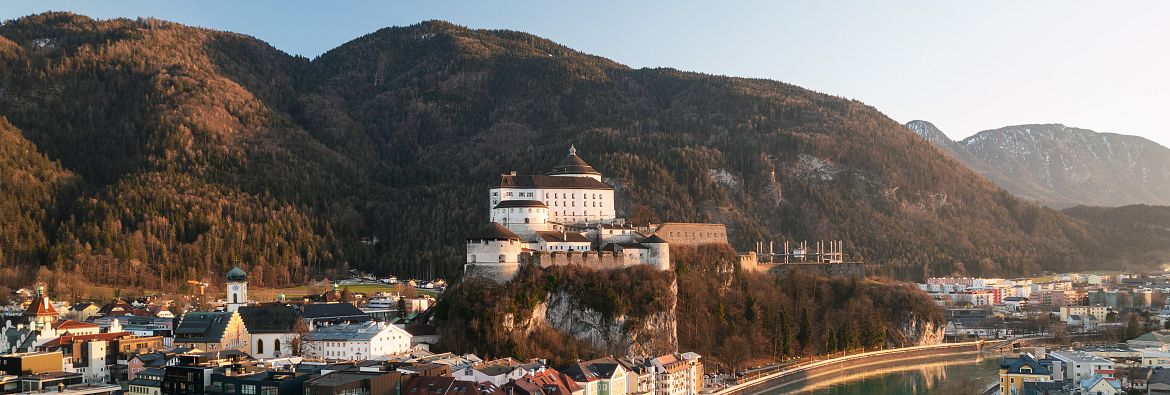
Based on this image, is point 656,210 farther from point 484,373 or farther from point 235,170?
point 484,373

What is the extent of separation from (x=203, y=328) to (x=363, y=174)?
3630 inches

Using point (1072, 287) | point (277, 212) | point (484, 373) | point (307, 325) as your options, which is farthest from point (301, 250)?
point (1072, 287)

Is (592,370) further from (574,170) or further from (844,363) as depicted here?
(844,363)

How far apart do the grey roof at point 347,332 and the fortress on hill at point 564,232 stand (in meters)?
7.20

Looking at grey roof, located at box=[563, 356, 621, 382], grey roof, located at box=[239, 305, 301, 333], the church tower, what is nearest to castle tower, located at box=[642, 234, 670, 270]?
grey roof, located at box=[563, 356, 621, 382]

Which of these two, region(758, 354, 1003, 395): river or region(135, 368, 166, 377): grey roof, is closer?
region(135, 368, 166, 377): grey roof

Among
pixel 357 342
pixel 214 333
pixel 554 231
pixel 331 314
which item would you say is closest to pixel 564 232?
pixel 554 231

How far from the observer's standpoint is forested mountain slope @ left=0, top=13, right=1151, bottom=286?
126750mm

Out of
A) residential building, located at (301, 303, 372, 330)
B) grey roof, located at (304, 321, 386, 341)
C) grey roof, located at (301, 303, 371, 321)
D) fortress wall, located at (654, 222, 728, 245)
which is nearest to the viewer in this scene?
grey roof, located at (304, 321, 386, 341)

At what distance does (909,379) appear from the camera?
92.8 meters

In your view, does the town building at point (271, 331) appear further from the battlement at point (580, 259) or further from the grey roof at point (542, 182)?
the grey roof at point (542, 182)

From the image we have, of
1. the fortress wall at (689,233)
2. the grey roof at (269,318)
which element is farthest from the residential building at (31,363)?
the fortress wall at (689,233)

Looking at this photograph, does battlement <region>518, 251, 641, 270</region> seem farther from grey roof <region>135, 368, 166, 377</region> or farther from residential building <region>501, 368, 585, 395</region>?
grey roof <region>135, 368, 166, 377</region>

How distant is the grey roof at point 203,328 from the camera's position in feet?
248
